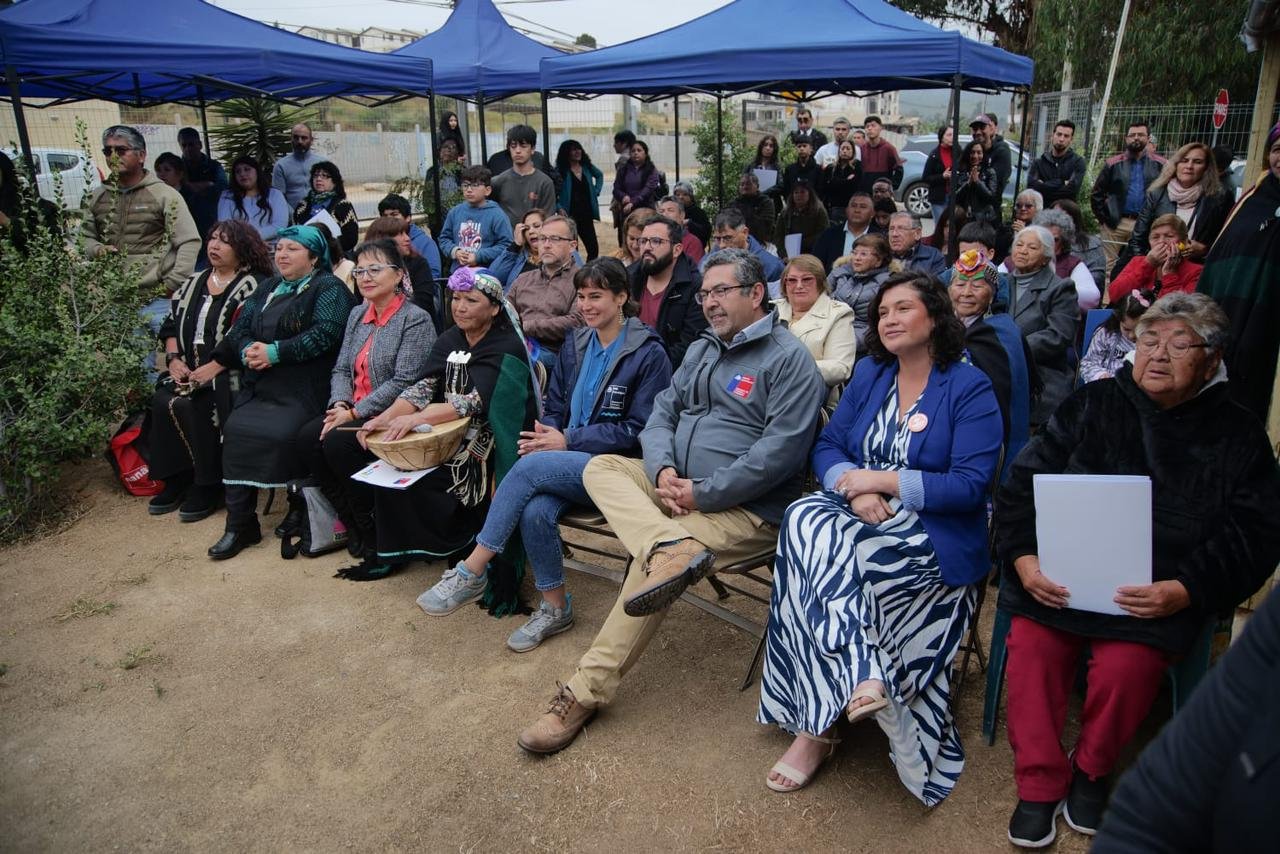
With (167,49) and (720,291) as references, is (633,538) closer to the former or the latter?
(720,291)

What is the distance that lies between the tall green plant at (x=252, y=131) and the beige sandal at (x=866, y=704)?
33.9ft

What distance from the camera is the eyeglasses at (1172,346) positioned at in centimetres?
244

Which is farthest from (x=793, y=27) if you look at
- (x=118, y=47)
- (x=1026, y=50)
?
(x=1026, y=50)

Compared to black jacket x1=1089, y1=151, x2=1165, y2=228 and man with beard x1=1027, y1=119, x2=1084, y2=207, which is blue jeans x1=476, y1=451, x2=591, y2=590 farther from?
black jacket x1=1089, y1=151, x2=1165, y2=228

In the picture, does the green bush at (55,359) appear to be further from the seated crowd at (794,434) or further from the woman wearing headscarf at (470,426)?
the woman wearing headscarf at (470,426)

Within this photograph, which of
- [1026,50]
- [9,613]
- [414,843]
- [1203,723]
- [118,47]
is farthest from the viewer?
[1026,50]

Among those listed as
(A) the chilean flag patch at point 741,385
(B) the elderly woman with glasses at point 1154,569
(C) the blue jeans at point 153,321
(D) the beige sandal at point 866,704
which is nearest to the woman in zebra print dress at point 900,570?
(D) the beige sandal at point 866,704

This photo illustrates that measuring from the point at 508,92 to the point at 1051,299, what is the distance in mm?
8332

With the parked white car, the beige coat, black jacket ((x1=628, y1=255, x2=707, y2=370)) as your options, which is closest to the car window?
the parked white car

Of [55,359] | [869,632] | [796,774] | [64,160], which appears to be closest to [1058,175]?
[869,632]

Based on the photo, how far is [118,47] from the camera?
6.34 metres

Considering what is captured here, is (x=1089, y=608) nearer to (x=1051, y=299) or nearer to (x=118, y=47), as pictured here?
(x=1051, y=299)

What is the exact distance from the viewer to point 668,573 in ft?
9.48

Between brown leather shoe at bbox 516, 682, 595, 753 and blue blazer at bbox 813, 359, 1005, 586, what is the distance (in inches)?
48.5
